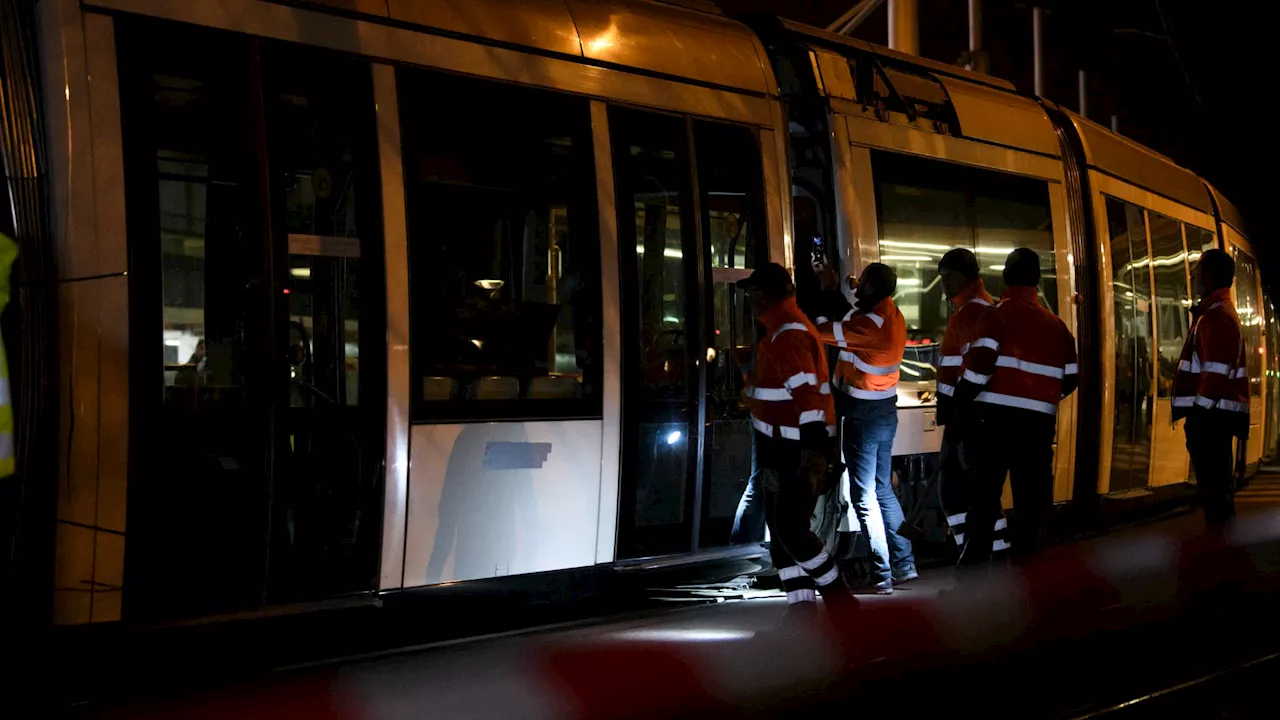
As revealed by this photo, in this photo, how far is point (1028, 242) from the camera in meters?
7.96

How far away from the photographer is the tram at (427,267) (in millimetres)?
4113

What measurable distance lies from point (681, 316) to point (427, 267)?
1518 mm

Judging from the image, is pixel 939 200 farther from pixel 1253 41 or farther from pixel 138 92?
pixel 1253 41

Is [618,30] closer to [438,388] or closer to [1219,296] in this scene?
[438,388]

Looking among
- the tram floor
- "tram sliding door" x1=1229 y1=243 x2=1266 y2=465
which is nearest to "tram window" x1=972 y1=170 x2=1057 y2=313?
the tram floor

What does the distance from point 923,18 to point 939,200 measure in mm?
16968

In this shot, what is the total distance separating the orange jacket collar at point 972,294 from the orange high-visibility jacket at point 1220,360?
2573 mm

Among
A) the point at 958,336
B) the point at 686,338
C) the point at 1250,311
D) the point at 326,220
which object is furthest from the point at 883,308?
the point at 1250,311

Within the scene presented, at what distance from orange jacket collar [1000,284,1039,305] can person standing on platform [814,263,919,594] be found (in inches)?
33.5

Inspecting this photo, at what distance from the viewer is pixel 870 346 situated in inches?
242

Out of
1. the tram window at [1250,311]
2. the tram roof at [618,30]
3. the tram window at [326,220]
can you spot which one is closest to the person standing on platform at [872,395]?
the tram roof at [618,30]

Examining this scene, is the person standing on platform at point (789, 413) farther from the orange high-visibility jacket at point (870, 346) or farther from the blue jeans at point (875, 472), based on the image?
the blue jeans at point (875, 472)

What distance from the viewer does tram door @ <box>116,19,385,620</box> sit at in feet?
13.8

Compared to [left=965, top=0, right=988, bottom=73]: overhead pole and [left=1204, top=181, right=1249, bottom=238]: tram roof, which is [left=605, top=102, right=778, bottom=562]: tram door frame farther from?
[left=965, top=0, right=988, bottom=73]: overhead pole
